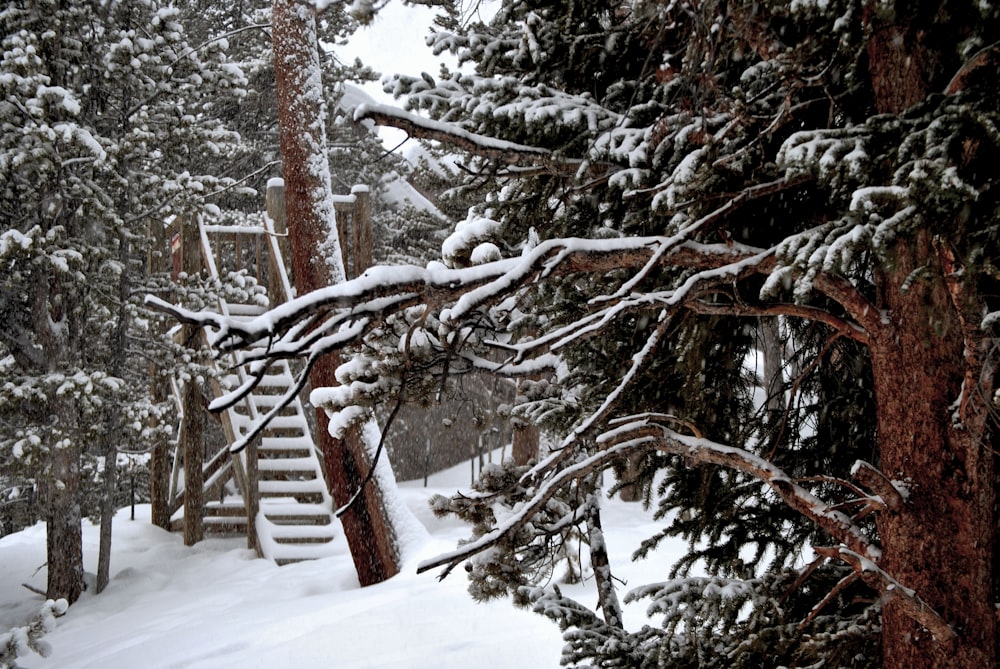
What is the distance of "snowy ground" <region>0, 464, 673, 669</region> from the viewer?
532 centimetres

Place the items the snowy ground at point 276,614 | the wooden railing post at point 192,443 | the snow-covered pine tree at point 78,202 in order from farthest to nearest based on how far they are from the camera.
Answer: the wooden railing post at point 192,443, the snow-covered pine tree at point 78,202, the snowy ground at point 276,614

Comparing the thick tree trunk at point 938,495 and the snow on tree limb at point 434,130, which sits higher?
the snow on tree limb at point 434,130

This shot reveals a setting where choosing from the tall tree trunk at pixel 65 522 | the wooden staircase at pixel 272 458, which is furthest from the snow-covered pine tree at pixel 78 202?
the wooden staircase at pixel 272 458

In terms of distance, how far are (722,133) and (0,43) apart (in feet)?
28.3

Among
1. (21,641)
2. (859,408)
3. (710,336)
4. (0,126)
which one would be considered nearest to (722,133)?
(710,336)

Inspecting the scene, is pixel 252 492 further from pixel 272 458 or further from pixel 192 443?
pixel 192 443

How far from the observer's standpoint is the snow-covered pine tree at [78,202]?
8.15m

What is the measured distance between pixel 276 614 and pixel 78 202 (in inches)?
209

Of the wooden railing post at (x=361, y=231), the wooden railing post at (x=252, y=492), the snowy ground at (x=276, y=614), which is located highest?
the wooden railing post at (x=361, y=231)

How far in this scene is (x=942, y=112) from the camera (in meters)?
2.07

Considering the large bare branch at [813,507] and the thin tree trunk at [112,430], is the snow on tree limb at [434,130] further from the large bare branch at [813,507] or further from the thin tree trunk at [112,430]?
the thin tree trunk at [112,430]

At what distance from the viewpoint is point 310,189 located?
801cm

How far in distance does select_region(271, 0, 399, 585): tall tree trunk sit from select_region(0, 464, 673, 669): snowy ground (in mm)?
928

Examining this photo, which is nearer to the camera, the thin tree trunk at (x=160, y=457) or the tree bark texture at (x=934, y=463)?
the tree bark texture at (x=934, y=463)
